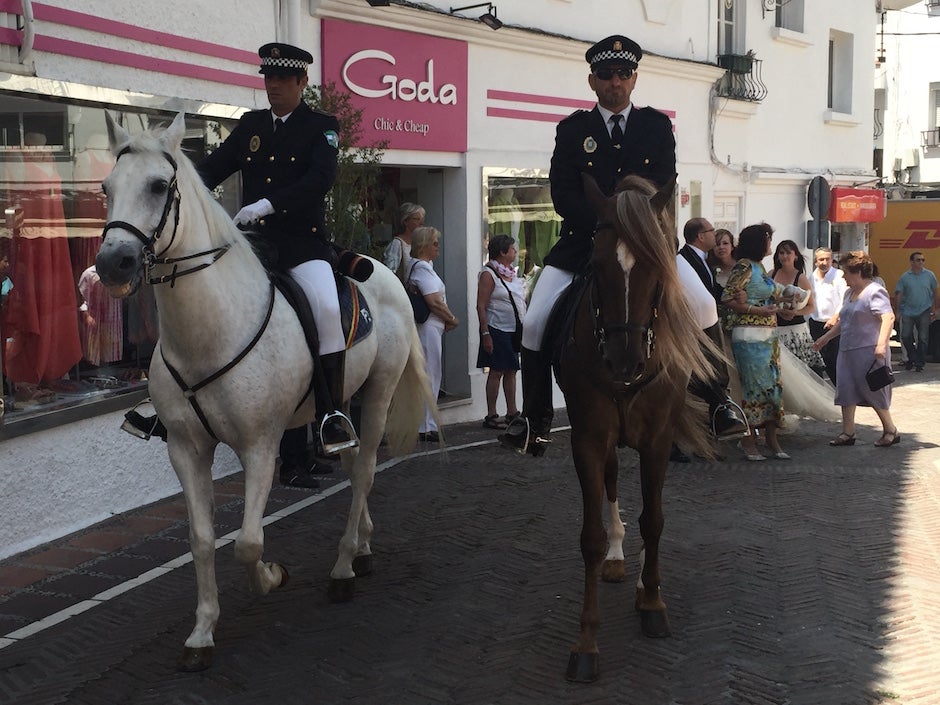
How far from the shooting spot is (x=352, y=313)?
6.65m

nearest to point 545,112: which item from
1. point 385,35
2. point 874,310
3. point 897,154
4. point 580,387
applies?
point 385,35

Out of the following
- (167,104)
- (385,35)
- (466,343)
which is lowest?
(466,343)

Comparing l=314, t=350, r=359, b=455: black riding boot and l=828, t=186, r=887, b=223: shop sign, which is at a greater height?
l=828, t=186, r=887, b=223: shop sign

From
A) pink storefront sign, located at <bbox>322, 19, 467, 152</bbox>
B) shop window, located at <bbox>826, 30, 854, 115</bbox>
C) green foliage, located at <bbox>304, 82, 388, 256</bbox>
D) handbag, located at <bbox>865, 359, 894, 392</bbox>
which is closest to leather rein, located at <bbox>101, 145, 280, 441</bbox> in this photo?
green foliage, located at <bbox>304, 82, 388, 256</bbox>

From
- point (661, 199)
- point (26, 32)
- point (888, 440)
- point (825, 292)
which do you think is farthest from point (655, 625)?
point (825, 292)

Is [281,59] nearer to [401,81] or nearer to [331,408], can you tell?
[331,408]

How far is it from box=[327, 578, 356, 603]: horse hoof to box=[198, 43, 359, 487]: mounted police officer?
95 centimetres

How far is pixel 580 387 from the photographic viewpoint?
224 inches

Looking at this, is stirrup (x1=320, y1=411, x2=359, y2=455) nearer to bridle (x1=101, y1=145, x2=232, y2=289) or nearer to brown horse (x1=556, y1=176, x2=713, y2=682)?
bridle (x1=101, y1=145, x2=232, y2=289)

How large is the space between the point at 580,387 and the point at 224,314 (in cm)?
180

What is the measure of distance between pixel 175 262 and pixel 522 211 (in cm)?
1034

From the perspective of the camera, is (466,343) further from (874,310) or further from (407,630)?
(407,630)

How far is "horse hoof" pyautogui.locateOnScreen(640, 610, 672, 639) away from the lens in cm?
587

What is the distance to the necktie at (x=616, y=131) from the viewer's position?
20.3 feet
